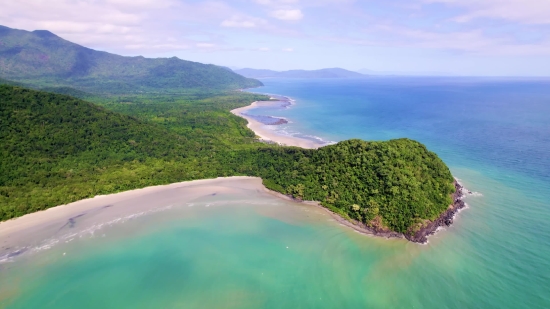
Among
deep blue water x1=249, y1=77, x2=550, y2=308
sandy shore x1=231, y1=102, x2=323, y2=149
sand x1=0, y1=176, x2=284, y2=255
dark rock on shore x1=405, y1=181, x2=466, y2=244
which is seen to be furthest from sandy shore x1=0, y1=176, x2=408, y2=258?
sandy shore x1=231, y1=102, x2=323, y2=149

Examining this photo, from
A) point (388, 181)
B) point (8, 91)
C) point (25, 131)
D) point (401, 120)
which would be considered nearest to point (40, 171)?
point (25, 131)

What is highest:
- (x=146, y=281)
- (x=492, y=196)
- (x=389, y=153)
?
(x=389, y=153)

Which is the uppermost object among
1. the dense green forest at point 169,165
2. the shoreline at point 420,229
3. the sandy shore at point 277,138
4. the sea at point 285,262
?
the dense green forest at point 169,165

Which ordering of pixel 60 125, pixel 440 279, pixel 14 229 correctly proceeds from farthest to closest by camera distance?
pixel 60 125, pixel 14 229, pixel 440 279

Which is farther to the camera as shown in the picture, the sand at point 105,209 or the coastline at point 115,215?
the sand at point 105,209

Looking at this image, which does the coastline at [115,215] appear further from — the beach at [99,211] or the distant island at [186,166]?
the distant island at [186,166]

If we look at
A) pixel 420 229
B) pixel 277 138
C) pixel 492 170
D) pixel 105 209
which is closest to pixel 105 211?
pixel 105 209

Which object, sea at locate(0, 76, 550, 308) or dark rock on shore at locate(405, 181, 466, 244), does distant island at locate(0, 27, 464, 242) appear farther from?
sea at locate(0, 76, 550, 308)

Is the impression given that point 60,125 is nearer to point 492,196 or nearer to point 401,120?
point 492,196

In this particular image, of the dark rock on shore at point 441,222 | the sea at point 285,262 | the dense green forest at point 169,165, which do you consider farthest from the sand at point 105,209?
the dark rock on shore at point 441,222
